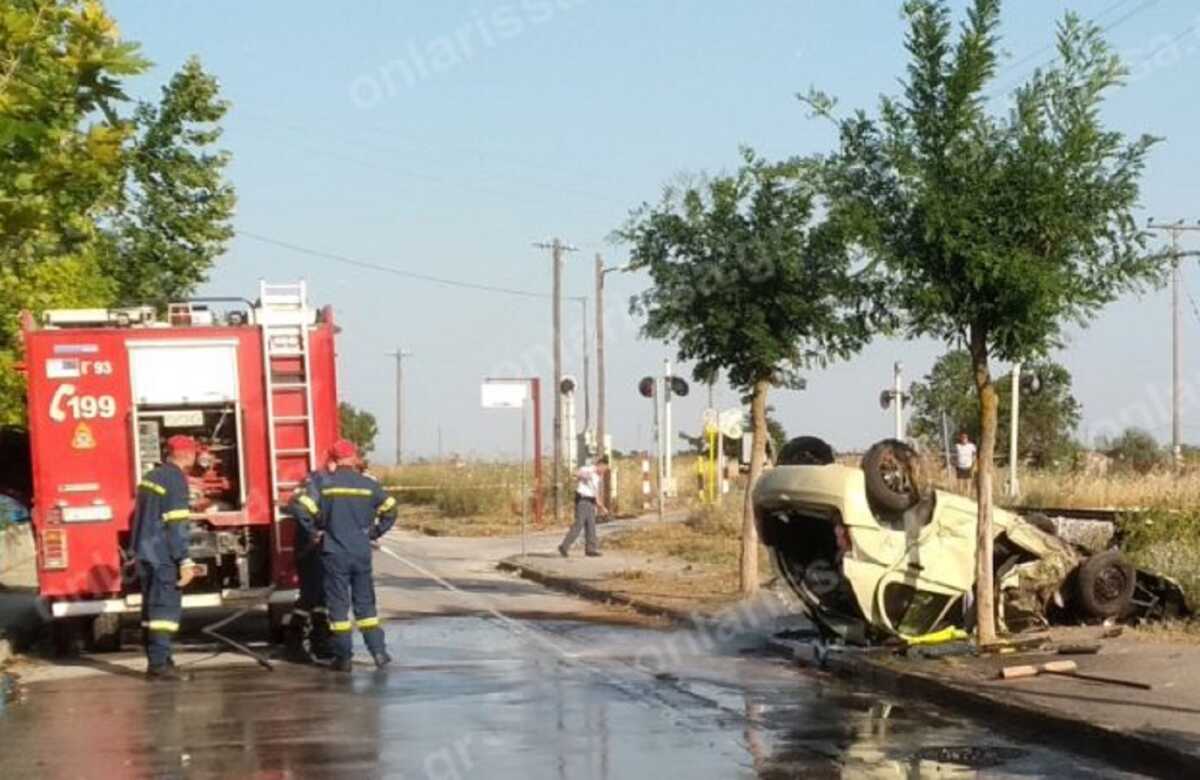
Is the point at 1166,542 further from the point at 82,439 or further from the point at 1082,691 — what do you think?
the point at 82,439

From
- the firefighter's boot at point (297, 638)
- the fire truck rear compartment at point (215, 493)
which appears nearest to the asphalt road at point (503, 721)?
the firefighter's boot at point (297, 638)

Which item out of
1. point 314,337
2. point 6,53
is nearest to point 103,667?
point 314,337

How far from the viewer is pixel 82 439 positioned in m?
15.0

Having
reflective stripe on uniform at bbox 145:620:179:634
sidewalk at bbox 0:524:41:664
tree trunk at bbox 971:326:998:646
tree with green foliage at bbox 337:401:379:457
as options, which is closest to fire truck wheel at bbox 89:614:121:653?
sidewalk at bbox 0:524:41:664

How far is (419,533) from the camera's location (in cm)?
4350

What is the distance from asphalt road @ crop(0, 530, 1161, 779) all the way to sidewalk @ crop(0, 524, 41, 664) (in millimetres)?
1642

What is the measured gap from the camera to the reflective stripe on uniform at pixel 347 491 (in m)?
14.0

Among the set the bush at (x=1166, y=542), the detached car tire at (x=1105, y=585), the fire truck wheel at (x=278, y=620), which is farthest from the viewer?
the fire truck wheel at (x=278, y=620)

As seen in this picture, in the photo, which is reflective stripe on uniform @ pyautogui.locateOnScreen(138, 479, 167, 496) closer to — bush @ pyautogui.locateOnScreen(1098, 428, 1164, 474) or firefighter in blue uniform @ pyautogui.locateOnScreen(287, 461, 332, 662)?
firefighter in blue uniform @ pyautogui.locateOnScreen(287, 461, 332, 662)

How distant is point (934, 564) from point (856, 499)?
92 cm

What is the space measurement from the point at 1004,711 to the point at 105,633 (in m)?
8.77

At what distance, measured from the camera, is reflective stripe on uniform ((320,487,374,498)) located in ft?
46.1

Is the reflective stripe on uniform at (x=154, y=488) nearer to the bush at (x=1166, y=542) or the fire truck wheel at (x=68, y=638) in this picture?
the fire truck wheel at (x=68, y=638)

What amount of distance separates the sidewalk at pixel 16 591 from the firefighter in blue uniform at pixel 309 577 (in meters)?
2.74
